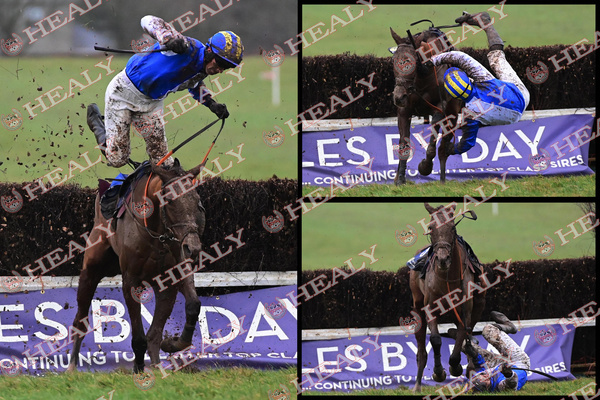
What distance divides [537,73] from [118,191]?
19.4ft

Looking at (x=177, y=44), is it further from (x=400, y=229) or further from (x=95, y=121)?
(x=400, y=229)

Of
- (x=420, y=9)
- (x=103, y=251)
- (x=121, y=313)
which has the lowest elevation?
(x=121, y=313)

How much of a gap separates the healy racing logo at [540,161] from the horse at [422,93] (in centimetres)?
224

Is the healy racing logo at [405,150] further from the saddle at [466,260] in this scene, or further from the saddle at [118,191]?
the saddle at [118,191]

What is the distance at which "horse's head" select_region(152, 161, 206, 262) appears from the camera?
720 centimetres

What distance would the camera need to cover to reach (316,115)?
1072 cm

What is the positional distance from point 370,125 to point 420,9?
209 inches

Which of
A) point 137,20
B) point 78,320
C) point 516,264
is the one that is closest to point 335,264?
point 516,264

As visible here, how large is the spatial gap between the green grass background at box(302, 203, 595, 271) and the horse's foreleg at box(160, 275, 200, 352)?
6252 millimetres

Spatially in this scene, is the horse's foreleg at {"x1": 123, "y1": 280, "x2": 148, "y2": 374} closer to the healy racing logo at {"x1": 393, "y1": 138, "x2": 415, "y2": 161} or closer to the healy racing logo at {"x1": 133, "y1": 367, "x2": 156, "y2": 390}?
the healy racing logo at {"x1": 133, "y1": 367, "x2": 156, "y2": 390}

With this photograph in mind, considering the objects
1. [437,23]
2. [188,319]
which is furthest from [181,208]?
[437,23]

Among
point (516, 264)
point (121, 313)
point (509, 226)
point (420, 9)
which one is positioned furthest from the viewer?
point (509, 226)

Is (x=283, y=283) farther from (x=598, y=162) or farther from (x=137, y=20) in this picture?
(x=137, y=20)

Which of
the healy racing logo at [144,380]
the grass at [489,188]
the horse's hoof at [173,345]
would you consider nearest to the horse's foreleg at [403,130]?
the grass at [489,188]
